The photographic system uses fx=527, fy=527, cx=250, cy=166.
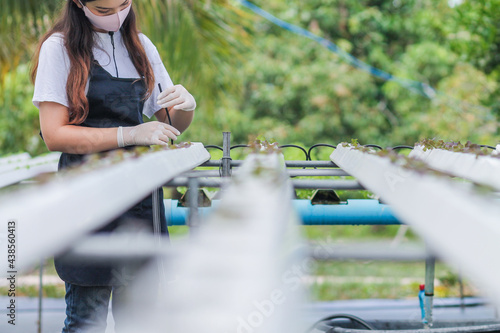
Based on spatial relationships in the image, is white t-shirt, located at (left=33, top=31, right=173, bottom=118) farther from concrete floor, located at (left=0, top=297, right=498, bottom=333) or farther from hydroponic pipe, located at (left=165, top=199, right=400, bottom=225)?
concrete floor, located at (left=0, top=297, right=498, bottom=333)

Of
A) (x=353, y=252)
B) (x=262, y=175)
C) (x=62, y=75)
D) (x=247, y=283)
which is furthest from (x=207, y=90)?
(x=247, y=283)

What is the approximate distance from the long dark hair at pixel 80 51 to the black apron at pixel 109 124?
0.04m

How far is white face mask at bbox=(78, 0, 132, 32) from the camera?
136 centimetres

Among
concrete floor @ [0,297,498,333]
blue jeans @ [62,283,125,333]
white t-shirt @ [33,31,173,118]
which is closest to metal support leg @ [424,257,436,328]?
concrete floor @ [0,297,498,333]

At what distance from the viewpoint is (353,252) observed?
3.47 feet

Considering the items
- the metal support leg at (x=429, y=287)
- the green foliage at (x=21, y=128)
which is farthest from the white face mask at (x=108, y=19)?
the green foliage at (x=21, y=128)

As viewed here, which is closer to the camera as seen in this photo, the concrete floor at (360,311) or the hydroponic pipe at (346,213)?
the hydroponic pipe at (346,213)

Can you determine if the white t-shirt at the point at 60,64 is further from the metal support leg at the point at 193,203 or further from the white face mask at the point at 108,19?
the metal support leg at the point at 193,203

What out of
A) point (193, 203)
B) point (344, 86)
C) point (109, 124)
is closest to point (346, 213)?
point (193, 203)

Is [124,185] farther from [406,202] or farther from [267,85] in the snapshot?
[267,85]

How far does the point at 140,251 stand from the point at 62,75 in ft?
2.41

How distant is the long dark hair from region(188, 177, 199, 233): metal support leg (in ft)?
0.91

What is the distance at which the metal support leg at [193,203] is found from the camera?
1.40m

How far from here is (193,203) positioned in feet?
4.72
